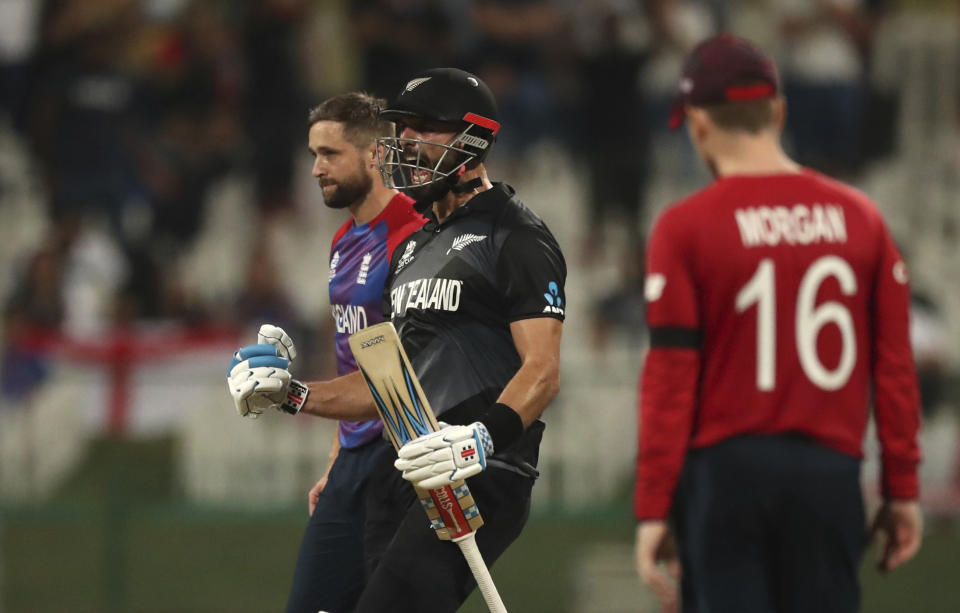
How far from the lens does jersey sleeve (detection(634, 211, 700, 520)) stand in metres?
4.12

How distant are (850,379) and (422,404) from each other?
1386mm

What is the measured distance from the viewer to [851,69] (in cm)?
1476

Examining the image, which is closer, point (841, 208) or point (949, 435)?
point (841, 208)

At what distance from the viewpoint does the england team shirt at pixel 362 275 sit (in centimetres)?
585

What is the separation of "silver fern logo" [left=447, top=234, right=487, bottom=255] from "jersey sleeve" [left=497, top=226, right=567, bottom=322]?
13 cm

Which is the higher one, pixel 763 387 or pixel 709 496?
pixel 763 387

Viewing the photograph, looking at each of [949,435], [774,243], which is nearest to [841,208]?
[774,243]

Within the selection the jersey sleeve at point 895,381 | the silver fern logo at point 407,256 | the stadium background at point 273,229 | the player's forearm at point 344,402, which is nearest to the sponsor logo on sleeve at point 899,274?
the jersey sleeve at point 895,381

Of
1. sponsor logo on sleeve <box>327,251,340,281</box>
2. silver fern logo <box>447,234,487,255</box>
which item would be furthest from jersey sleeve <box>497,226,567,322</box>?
sponsor logo on sleeve <box>327,251,340,281</box>

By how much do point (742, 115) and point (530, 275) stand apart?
3.15ft

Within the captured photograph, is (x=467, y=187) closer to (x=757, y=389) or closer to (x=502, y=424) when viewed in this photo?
(x=502, y=424)

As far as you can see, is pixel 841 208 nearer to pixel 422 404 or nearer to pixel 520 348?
pixel 520 348

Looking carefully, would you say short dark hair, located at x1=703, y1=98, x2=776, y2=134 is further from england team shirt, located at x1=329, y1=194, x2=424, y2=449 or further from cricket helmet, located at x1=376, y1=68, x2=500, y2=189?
england team shirt, located at x1=329, y1=194, x2=424, y2=449

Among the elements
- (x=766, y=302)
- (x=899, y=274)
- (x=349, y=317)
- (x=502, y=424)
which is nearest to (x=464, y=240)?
(x=502, y=424)
